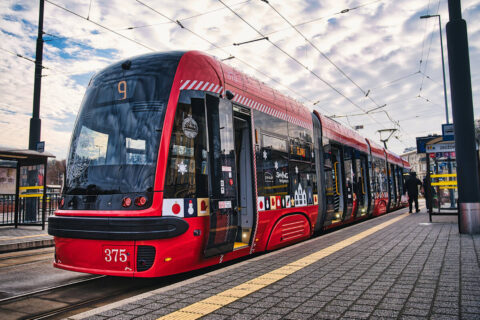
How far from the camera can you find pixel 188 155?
523 centimetres

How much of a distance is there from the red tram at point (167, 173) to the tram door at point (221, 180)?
0.01m

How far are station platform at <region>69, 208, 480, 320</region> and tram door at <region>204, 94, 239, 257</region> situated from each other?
0.44 meters

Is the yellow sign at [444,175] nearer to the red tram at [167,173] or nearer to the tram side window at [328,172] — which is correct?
the tram side window at [328,172]

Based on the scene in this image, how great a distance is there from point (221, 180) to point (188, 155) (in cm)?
68

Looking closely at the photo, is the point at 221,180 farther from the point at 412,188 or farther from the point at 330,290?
the point at 412,188

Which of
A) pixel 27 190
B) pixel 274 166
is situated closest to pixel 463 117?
pixel 274 166

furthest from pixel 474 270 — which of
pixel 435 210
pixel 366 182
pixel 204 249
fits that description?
pixel 366 182

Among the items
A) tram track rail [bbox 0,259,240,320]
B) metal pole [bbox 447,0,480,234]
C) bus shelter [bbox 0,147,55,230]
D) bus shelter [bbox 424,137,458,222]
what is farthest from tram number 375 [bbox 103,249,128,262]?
bus shelter [bbox 424,137,458,222]

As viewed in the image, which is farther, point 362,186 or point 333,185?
point 362,186

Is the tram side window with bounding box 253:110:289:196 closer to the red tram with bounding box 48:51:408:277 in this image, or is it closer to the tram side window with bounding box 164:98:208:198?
the red tram with bounding box 48:51:408:277

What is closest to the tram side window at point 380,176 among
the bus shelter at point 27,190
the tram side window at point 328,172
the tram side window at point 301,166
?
the tram side window at point 328,172

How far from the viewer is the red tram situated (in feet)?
15.6

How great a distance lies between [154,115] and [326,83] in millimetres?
A: 13528

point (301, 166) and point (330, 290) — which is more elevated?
point (301, 166)
